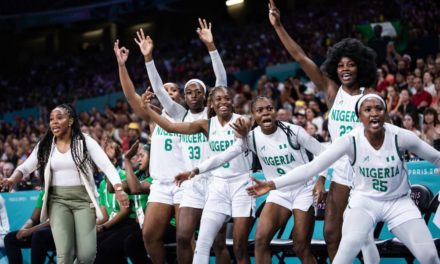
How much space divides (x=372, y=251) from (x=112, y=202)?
14.0 feet

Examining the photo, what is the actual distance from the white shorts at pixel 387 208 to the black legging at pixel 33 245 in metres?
4.43

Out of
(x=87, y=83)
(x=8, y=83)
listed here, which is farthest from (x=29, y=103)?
(x=8, y=83)

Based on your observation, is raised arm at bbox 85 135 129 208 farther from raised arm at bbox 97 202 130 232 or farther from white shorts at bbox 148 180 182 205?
raised arm at bbox 97 202 130 232

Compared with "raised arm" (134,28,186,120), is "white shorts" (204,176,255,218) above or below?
below

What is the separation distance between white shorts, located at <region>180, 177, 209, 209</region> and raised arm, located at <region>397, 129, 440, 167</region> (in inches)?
96.0

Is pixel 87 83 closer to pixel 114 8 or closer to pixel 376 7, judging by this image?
pixel 114 8

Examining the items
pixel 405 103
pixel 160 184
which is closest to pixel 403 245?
pixel 160 184

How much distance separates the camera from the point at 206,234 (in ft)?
25.2

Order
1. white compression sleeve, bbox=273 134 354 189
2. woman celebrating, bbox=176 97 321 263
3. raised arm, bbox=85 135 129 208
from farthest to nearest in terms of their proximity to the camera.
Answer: raised arm, bbox=85 135 129 208 < woman celebrating, bbox=176 97 321 263 < white compression sleeve, bbox=273 134 354 189

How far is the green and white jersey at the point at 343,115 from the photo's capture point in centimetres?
708

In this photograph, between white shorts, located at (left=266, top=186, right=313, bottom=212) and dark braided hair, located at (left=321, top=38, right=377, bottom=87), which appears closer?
dark braided hair, located at (left=321, top=38, right=377, bottom=87)

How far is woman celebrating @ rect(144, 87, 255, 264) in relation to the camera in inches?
303

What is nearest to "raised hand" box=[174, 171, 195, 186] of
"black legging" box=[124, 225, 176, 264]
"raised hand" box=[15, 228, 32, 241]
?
"black legging" box=[124, 225, 176, 264]

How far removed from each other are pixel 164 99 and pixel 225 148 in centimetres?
100
